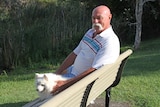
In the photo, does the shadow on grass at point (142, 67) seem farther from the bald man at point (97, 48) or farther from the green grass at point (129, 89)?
the bald man at point (97, 48)

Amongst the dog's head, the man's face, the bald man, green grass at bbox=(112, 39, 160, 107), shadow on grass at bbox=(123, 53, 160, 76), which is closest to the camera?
the dog's head

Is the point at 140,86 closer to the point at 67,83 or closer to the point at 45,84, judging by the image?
the point at 67,83

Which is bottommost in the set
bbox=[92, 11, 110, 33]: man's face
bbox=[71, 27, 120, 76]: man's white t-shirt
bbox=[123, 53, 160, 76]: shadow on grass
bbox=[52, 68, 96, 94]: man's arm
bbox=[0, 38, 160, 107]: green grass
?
bbox=[123, 53, 160, 76]: shadow on grass

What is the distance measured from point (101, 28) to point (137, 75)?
10.2ft

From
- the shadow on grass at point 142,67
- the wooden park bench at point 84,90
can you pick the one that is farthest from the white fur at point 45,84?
the shadow on grass at point 142,67

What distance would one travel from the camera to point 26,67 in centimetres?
1070

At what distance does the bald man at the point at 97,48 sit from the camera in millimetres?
4082

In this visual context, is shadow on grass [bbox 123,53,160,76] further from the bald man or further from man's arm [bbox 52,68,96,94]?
man's arm [bbox 52,68,96,94]

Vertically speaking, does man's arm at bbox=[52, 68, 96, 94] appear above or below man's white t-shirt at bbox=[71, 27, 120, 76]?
below

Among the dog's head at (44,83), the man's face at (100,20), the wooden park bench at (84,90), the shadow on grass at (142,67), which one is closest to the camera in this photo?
the wooden park bench at (84,90)

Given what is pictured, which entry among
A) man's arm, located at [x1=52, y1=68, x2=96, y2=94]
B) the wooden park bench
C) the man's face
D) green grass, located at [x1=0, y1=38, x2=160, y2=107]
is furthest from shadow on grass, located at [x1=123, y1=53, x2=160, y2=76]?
man's arm, located at [x1=52, y1=68, x2=96, y2=94]

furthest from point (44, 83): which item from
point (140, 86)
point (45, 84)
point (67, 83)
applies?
point (140, 86)

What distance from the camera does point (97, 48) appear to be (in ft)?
14.1

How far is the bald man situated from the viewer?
4082 mm
